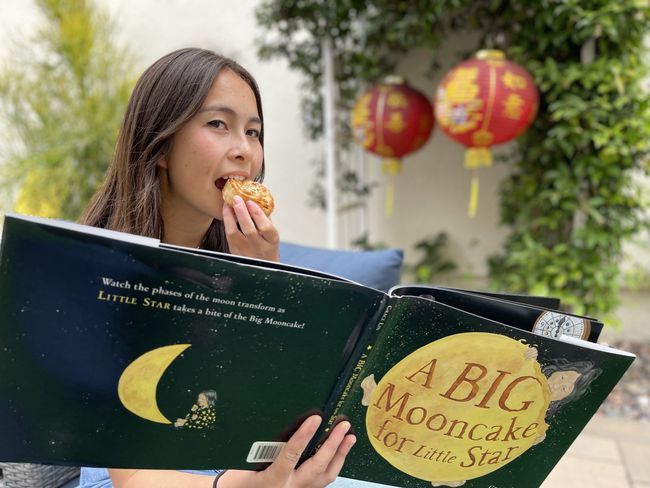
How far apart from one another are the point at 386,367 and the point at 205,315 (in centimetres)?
25

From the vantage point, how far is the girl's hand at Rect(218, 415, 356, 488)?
2.58 feet

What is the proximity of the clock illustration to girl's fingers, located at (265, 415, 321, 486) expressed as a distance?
326 mm

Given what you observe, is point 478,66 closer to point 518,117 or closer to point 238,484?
point 518,117

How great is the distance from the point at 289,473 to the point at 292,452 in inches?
2.0

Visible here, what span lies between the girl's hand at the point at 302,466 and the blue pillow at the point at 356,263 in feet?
3.09

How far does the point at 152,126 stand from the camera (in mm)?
1077

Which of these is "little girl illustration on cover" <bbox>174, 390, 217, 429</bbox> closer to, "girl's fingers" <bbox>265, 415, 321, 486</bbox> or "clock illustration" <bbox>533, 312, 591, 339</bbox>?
"girl's fingers" <bbox>265, 415, 321, 486</bbox>

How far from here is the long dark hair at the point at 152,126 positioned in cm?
106

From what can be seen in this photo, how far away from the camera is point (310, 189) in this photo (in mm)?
4203

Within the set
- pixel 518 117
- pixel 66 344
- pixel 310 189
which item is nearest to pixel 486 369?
pixel 66 344

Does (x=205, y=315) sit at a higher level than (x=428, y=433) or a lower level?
higher

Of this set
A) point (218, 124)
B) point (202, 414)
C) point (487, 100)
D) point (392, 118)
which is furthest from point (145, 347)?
point (392, 118)

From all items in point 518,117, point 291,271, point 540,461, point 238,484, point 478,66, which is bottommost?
point 238,484

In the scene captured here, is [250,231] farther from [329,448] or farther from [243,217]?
[329,448]
